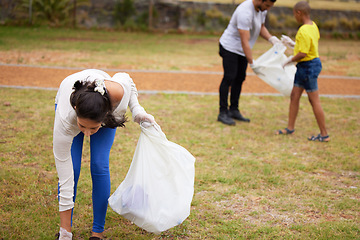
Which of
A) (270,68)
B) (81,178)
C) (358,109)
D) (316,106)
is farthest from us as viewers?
(358,109)

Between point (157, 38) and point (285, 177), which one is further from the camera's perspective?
point (157, 38)

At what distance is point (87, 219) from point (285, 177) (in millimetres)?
2063

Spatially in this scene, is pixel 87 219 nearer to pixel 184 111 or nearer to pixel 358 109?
pixel 184 111

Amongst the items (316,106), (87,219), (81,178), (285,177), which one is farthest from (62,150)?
(316,106)

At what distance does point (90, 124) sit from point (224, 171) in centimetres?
226

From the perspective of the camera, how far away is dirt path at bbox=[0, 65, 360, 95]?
7.79 meters

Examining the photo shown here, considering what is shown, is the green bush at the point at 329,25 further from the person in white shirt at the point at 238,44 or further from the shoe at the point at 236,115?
the shoe at the point at 236,115

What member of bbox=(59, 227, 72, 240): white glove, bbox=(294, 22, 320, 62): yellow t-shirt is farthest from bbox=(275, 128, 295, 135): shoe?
bbox=(59, 227, 72, 240): white glove


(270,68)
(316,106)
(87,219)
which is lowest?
(87,219)

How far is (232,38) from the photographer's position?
19.3 ft

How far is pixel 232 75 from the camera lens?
5.93m

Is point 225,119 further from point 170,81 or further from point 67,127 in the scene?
point 67,127

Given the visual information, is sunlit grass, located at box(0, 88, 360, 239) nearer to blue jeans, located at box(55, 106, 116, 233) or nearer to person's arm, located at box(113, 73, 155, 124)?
blue jeans, located at box(55, 106, 116, 233)

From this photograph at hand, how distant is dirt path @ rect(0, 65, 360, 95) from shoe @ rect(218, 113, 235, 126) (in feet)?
6.16
